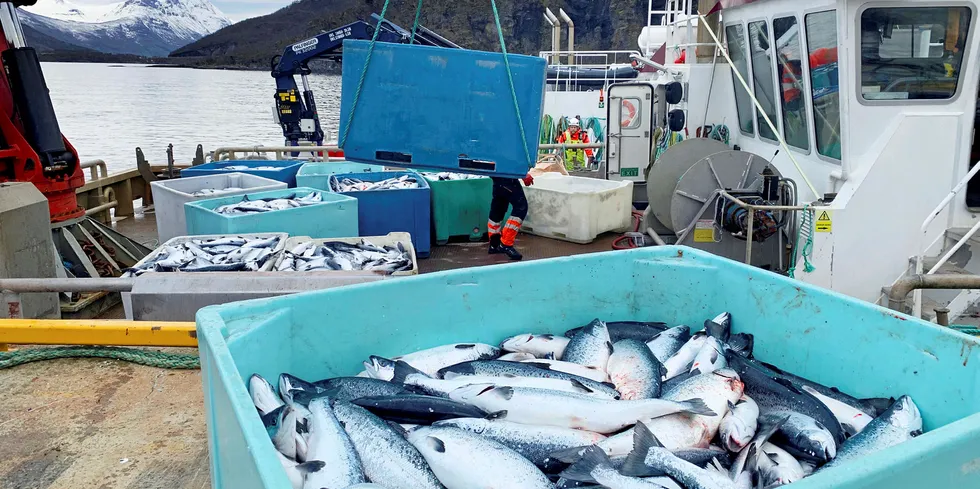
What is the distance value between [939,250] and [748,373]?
4.40m

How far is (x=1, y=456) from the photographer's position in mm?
2883

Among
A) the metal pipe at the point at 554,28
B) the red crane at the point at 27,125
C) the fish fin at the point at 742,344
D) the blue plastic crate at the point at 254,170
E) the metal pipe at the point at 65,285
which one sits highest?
the metal pipe at the point at 554,28

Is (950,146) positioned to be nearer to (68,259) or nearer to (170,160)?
(68,259)

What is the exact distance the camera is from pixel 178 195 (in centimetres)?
716

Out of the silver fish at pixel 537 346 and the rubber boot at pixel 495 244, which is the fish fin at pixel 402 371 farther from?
the rubber boot at pixel 495 244

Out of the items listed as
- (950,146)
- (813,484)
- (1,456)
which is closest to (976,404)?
(813,484)

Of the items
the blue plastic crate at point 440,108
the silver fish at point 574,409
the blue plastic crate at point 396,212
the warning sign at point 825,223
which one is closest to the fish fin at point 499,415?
the silver fish at point 574,409

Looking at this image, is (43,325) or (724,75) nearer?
(43,325)

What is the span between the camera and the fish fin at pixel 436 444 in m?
1.95

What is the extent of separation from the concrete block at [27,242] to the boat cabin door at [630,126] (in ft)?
21.9

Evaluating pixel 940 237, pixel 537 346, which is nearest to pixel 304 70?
pixel 940 237

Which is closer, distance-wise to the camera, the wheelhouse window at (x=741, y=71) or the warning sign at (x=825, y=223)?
the warning sign at (x=825, y=223)

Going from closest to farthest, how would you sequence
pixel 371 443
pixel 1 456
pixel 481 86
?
pixel 371 443 → pixel 1 456 → pixel 481 86

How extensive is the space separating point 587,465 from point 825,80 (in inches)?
214
